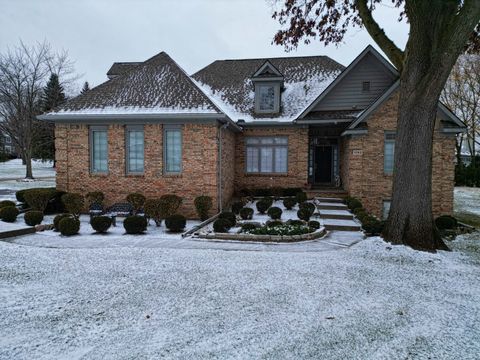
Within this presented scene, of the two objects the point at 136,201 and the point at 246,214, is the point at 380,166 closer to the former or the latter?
the point at 246,214

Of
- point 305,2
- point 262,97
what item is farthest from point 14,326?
point 262,97

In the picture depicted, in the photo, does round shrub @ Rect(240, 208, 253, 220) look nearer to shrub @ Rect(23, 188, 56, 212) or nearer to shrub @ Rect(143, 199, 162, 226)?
shrub @ Rect(143, 199, 162, 226)

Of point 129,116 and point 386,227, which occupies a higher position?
point 129,116

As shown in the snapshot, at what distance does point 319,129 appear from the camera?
1709 cm

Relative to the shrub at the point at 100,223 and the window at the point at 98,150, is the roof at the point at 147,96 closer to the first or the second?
the window at the point at 98,150

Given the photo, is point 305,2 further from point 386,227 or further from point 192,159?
point 386,227

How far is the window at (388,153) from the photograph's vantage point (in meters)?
13.2

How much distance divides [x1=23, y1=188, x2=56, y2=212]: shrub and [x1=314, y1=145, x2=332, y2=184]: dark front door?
1316 cm

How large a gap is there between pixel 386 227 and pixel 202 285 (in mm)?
5595

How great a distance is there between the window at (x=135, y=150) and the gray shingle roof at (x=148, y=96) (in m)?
0.87

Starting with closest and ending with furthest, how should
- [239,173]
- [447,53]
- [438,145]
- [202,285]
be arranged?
[202,285], [447,53], [438,145], [239,173]

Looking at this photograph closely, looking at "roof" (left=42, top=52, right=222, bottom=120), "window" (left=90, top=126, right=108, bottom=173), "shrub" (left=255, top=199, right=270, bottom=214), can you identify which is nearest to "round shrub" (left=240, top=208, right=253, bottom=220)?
"shrub" (left=255, top=199, right=270, bottom=214)

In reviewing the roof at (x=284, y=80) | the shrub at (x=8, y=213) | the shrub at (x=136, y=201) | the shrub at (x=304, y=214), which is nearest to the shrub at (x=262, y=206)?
Answer: the shrub at (x=304, y=214)

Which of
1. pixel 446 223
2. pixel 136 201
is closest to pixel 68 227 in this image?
pixel 136 201
